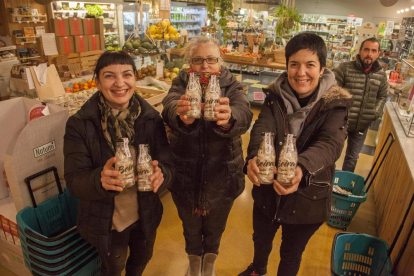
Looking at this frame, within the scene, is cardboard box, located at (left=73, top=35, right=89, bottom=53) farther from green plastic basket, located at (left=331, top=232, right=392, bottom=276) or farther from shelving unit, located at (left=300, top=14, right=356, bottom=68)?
shelving unit, located at (left=300, top=14, right=356, bottom=68)

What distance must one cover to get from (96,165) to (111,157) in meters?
0.08

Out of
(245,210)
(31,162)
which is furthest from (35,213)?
(245,210)

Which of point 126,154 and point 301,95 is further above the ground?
point 301,95

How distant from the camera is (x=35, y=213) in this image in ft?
5.97

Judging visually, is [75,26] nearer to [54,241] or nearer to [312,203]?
[54,241]

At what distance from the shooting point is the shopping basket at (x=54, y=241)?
1.60 metres

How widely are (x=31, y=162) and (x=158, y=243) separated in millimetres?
1278

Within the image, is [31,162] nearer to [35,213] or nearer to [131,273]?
[35,213]

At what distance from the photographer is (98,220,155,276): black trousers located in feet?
5.30

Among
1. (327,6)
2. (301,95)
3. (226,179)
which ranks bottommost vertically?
(226,179)

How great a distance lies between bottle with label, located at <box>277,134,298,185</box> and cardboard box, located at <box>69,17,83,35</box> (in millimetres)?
7154

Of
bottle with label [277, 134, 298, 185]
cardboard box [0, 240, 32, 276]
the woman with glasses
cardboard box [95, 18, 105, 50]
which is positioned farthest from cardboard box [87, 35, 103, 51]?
bottle with label [277, 134, 298, 185]

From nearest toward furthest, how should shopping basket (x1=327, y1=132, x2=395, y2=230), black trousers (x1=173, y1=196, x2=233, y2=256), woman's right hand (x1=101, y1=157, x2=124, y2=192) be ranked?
woman's right hand (x1=101, y1=157, x2=124, y2=192), black trousers (x1=173, y1=196, x2=233, y2=256), shopping basket (x1=327, y1=132, x2=395, y2=230)

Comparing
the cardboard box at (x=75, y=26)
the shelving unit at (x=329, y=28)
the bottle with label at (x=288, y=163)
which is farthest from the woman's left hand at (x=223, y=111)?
the shelving unit at (x=329, y=28)
